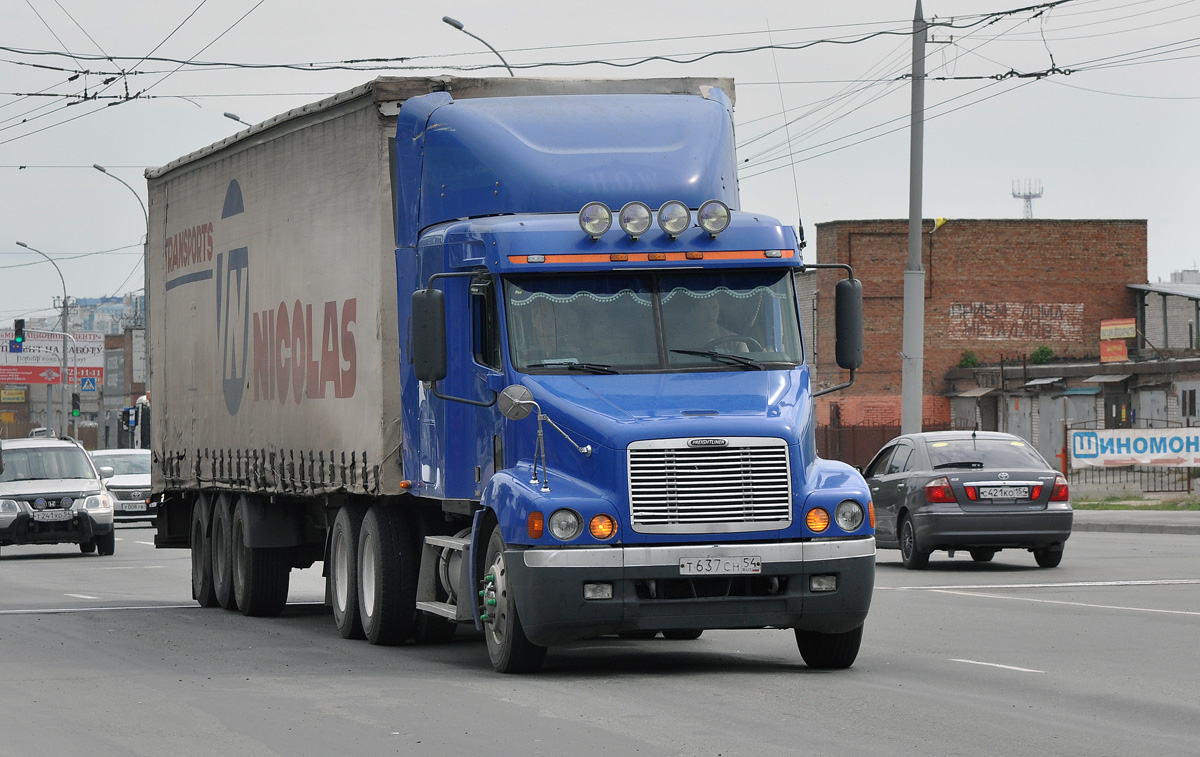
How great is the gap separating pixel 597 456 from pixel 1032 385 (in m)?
49.1

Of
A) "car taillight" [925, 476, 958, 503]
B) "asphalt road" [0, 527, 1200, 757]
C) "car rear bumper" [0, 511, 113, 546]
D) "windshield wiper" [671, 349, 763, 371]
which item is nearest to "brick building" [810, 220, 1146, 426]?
"car rear bumper" [0, 511, 113, 546]

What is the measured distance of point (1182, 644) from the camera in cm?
1305

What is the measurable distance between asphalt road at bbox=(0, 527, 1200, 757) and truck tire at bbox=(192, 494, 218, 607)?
844 mm

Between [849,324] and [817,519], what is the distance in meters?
1.83

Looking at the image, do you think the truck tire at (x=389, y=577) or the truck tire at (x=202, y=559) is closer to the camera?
the truck tire at (x=389, y=577)

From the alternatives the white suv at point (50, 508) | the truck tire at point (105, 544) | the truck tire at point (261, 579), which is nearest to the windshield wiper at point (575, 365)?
the truck tire at point (261, 579)

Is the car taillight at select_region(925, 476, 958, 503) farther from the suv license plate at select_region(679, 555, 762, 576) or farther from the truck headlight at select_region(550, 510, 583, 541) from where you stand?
the truck headlight at select_region(550, 510, 583, 541)

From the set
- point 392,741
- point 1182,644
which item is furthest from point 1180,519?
point 392,741

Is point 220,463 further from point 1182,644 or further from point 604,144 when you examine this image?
point 1182,644

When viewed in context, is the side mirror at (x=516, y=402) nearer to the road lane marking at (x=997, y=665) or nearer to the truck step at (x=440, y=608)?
the truck step at (x=440, y=608)

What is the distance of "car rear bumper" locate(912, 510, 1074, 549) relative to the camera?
68.1ft

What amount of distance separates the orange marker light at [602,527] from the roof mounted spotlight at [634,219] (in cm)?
189

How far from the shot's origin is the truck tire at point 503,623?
11.1 m

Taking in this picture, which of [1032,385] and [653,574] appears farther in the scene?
[1032,385]
